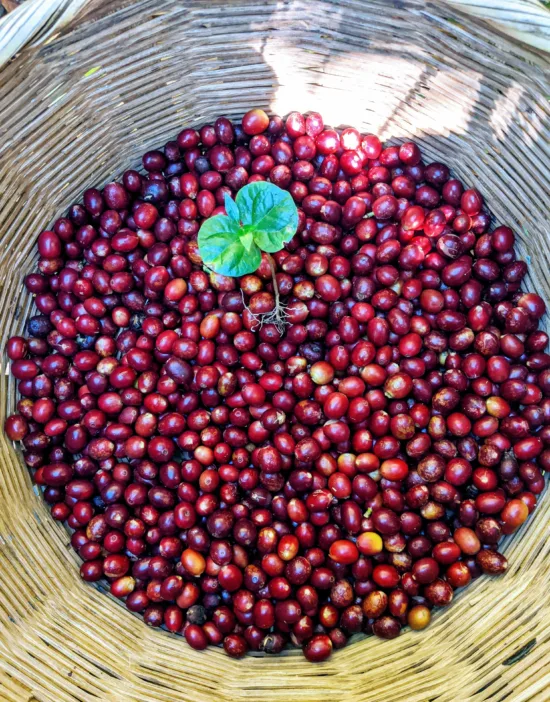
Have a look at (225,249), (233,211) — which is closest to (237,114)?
(233,211)

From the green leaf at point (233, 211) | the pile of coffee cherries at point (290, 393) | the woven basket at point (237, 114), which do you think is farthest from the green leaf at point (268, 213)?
the woven basket at point (237, 114)

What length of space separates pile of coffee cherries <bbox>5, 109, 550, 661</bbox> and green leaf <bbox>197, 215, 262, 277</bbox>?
1.17 ft

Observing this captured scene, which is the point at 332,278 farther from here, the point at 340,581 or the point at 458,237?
the point at 340,581

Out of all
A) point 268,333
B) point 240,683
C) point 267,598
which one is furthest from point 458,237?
point 240,683

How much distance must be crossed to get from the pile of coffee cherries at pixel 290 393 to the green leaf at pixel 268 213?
37 cm

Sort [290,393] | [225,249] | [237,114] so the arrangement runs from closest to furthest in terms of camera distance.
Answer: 1. [225,249]
2. [290,393]
3. [237,114]

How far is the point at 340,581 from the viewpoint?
233 centimetres

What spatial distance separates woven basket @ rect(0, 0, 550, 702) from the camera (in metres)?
2.13

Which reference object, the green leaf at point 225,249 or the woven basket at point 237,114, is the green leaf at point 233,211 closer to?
the green leaf at point 225,249

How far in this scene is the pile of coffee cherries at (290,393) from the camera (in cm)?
233

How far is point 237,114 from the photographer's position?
2.77m

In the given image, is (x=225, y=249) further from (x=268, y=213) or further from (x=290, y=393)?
(x=290, y=393)

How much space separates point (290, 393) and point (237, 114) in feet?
4.48

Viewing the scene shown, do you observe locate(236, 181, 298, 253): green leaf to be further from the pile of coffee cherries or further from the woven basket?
the woven basket
